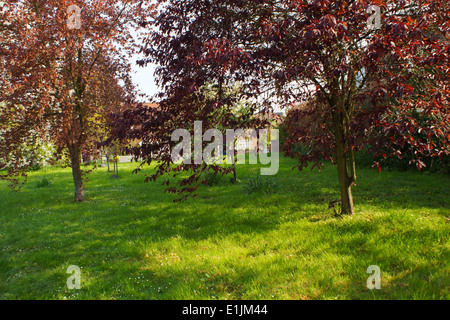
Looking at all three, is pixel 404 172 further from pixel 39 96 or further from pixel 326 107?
pixel 39 96

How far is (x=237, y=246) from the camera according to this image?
5164 mm

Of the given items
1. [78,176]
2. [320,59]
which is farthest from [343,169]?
[78,176]

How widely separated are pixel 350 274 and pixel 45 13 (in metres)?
9.71

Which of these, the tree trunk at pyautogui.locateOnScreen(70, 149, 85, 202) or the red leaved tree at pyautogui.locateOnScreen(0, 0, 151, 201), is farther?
the tree trunk at pyautogui.locateOnScreen(70, 149, 85, 202)

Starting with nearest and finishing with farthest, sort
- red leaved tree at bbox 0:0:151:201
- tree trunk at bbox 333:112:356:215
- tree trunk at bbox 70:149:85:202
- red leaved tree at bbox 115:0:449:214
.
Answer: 1. red leaved tree at bbox 115:0:449:214
2. tree trunk at bbox 333:112:356:215
3. red leaved tree at bbox 0:0:151:201
4. tree trunk at bbox 70:149:85:202

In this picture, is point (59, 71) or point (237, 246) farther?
point (59, 71)

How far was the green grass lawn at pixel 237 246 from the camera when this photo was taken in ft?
12.6

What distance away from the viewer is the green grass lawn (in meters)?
3.86

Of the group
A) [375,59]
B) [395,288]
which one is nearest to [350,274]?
[395,288]

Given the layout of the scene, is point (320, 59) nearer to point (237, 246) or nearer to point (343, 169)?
point (343, 169)

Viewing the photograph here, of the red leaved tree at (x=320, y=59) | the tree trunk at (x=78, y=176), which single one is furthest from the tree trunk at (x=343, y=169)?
the tree trunk at (x=78, y=176)

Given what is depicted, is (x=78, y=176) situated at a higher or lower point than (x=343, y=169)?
lower

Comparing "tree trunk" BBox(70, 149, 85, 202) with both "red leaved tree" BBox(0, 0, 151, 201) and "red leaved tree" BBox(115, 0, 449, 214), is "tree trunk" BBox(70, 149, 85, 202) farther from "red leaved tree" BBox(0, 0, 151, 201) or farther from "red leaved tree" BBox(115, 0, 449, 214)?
"red leaved tree" BBox(115, 0, 449, 214)

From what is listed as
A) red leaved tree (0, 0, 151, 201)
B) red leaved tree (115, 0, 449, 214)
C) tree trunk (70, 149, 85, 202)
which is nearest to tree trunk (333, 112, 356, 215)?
red leaved tree (115, 0, 449, 214)
